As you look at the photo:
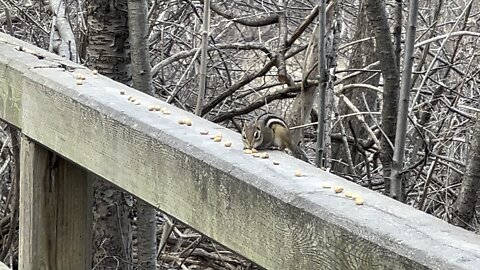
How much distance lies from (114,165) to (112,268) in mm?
2282

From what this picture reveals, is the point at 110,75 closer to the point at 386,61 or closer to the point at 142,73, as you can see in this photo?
the point at 142,73

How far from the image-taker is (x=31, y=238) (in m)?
1.64

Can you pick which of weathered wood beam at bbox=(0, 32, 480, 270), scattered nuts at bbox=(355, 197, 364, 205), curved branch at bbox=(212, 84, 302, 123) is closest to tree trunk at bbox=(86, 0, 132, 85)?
curved branch at bbox=(212, 84, 302, 123)

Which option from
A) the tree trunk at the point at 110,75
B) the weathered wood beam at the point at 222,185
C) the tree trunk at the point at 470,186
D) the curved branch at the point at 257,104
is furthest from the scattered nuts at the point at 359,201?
the curved branch at the point at 257,104

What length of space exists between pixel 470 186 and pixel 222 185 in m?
2.33

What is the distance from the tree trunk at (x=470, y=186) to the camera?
3201 millimetres

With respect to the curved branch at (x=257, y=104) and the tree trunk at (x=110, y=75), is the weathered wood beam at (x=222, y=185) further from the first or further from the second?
the curved branch at (x=257, y=104)

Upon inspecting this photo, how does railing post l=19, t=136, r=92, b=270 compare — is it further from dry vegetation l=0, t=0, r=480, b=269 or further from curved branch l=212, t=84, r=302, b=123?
curved branch l=212, t=84, r=302, b=123

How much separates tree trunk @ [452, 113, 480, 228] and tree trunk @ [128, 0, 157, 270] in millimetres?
1233

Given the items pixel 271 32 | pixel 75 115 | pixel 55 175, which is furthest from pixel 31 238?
pixel 271 32

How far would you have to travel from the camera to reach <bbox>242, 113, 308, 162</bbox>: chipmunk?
1.51 meters

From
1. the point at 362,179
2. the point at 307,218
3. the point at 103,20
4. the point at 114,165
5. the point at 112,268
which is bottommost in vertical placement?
the point at 112,268

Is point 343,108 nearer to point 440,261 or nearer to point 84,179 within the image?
point 84,179

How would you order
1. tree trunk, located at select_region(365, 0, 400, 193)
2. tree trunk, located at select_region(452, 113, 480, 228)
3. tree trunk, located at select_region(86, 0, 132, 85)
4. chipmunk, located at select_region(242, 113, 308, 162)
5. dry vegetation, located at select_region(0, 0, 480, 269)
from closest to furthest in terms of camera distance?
chipmunk, located at select_region(242, 113, 308, 162) < tree trunk, located at select_region(365, 0, 400, 193) < tree trunk, located at select_region(452, 113, 480, 228) < tree trunk, located at select_region(86, 0, 132, 85) < dry vegetation, located at select_region(0, 0, 480, 269)
